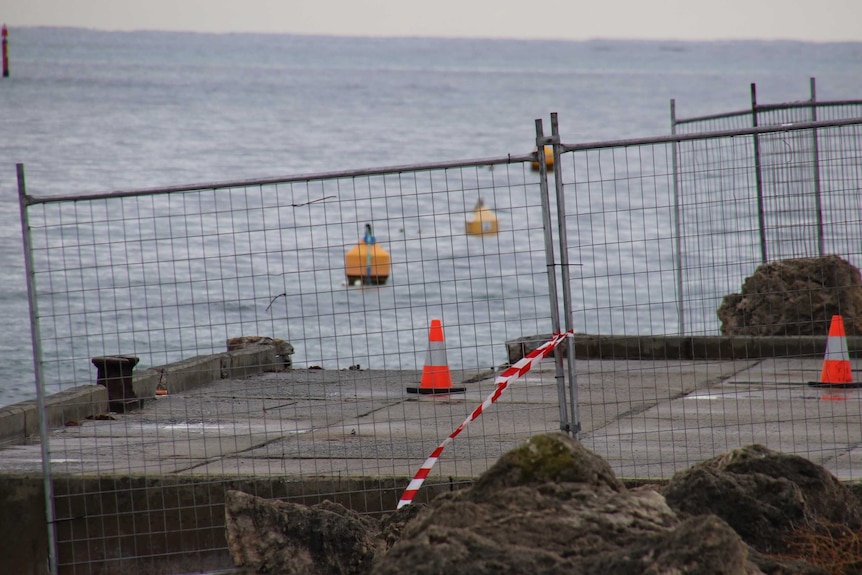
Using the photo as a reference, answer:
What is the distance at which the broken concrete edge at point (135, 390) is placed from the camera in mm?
9133

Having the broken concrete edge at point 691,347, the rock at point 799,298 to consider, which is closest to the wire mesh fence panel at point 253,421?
the broken concrete edge at point 691,347

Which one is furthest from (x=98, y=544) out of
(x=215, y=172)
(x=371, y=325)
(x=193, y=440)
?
(x=215, y=172)

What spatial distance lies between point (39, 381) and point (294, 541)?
201cm

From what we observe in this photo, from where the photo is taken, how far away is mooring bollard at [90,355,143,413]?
9.77 metres

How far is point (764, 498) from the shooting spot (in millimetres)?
5352

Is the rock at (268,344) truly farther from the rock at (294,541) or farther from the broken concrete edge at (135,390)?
the rock at (294,541)

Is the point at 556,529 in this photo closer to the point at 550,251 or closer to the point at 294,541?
the point at 294,541

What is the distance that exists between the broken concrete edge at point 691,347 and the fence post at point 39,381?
6346mm

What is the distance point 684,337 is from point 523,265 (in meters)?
27.4

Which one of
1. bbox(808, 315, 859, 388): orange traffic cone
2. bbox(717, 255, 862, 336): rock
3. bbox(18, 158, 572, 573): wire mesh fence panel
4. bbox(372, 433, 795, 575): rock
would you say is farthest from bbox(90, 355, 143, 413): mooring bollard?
bbox(717, 255, 862, 336): rock

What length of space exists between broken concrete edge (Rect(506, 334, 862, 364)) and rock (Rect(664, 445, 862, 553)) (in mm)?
6648

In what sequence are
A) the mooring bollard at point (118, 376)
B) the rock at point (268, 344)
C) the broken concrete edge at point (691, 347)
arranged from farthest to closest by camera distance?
the rock at point (268, 344), the broken concrete edge at point (691, 347), the mooring bollard at point (118, 376)

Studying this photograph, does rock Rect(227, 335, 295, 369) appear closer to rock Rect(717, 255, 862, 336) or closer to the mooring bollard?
the mooring bollard

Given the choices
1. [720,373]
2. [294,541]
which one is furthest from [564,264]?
[720,373]
